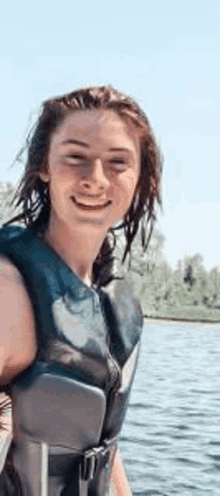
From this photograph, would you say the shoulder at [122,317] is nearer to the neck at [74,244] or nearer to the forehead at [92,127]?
the neck at [74,244]

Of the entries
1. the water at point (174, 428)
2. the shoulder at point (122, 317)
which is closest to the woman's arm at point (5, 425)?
the shoulder at point (122, 317)

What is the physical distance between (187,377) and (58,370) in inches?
1031

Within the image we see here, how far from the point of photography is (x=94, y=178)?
238 cm

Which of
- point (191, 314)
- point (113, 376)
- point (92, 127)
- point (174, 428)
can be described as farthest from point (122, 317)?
point (191, 314)

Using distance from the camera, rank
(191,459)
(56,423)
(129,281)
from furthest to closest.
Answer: (191,459) → (129,281) → (56,423)

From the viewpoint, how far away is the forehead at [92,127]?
238cm

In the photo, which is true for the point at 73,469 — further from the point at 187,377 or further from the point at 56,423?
the point at 187,377

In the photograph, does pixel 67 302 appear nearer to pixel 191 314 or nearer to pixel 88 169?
pixel 88 169

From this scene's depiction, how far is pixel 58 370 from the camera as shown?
2320mm

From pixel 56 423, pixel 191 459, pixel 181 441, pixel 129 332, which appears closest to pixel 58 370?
pixel 56 423

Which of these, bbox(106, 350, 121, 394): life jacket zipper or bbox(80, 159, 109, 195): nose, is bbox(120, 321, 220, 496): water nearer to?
bbox(106, 350, 121, 394): life jacket zipper

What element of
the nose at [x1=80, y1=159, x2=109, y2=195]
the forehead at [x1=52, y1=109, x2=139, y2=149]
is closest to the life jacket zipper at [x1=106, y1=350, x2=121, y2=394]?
the nose at [x1=80, y1=159, x2=109, y2=195]

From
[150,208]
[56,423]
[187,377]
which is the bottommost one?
[187,377]

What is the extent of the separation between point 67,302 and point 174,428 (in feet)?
50.9
